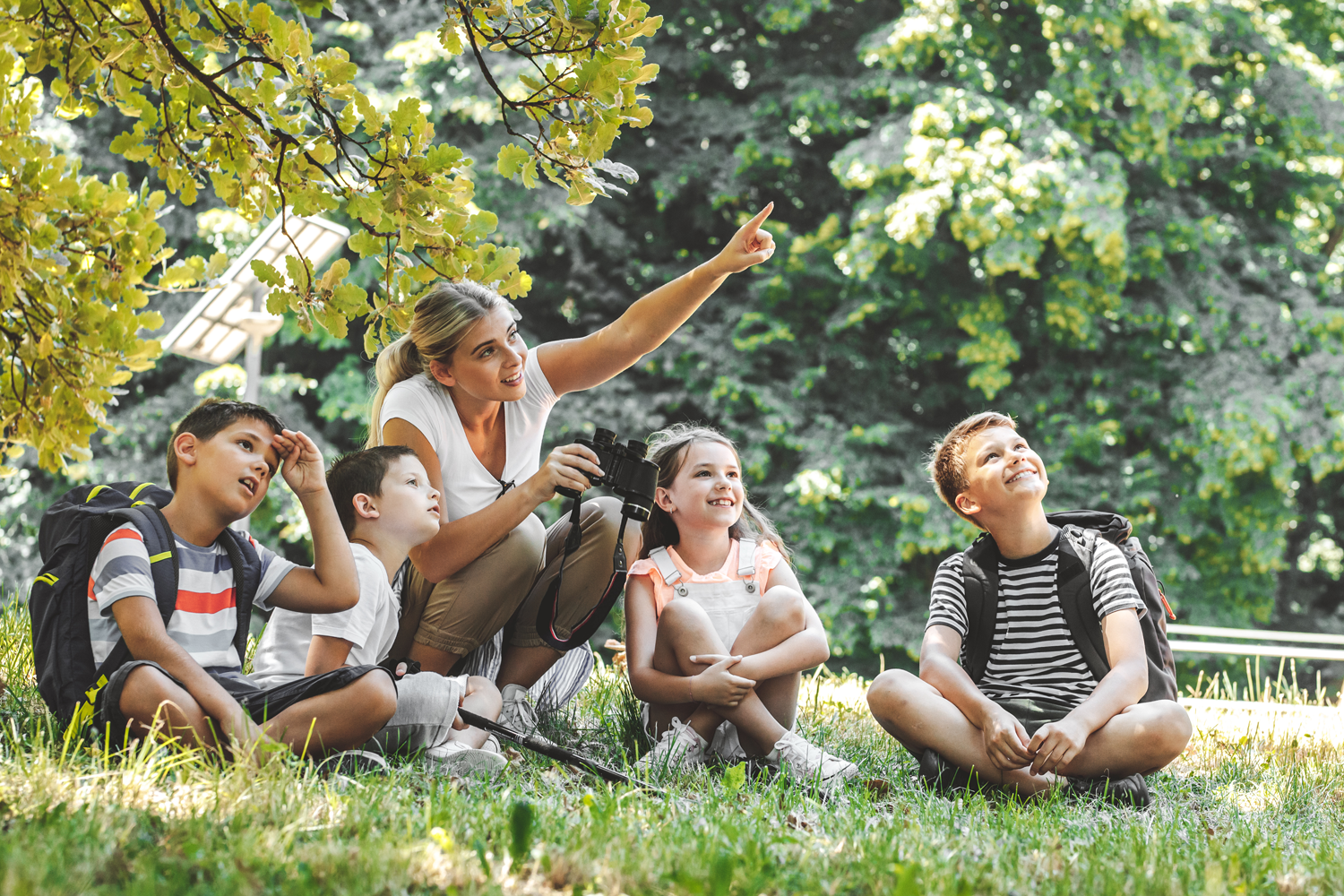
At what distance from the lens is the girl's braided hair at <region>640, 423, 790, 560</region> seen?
3.24 m

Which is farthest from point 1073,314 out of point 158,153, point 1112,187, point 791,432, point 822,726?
point 158,153

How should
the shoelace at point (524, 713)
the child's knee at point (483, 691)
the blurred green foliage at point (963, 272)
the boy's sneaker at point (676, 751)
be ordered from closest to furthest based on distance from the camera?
the boy's sneaker at point (676, 751) → the child's knee at point (483, 691) → the shoelace at point (524, 713) → the blurred green foliage at point (963, 272)

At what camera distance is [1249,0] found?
1184cm

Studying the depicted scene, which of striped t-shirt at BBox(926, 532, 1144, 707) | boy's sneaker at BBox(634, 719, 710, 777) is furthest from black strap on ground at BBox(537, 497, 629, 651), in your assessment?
striped t-shirt at BBox(926, 532, 1144, 707)

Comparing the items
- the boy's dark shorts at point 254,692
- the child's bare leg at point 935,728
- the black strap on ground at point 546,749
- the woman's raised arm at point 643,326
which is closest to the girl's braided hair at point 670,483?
the woman's raised arm at point 643,326

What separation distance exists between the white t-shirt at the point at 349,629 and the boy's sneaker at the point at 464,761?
31cm

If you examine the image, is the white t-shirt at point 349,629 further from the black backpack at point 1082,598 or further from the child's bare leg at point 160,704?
the black backpack at point 1082,598

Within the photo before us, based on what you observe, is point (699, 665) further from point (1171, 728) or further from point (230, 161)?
point (230, 161)

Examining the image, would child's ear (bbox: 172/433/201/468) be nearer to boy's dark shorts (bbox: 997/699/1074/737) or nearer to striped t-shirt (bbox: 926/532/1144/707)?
striped t-shirt (bbox: 926/532/1144/707)

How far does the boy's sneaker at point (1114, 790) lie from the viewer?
8.86 feet

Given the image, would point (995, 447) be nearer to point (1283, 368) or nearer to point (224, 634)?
point (224, 634)

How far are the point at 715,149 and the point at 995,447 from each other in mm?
8986

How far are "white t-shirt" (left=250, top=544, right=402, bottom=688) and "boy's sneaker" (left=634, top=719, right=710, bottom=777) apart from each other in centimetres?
76

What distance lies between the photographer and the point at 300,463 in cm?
250
